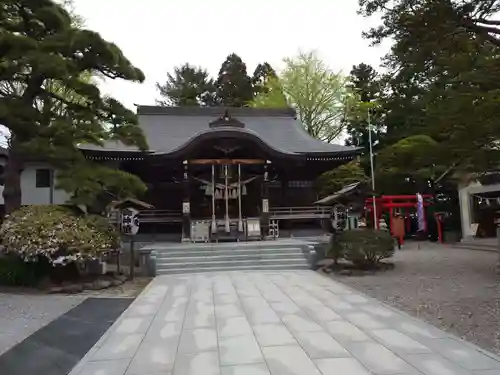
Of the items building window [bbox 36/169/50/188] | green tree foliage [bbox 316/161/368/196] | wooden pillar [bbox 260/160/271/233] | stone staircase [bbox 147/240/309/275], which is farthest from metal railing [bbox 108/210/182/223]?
green tree foliage [bbox 316/161/368/196]

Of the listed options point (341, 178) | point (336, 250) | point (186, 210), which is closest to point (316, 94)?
point (341, 178)

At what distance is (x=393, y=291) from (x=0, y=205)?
1724 centimetres

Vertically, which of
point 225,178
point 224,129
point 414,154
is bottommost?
point 414,154

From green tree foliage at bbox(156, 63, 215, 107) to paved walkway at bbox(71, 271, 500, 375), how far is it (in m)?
35.4

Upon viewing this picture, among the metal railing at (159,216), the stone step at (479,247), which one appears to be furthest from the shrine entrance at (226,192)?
the stone step at (479,247)

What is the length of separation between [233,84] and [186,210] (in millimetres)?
26672

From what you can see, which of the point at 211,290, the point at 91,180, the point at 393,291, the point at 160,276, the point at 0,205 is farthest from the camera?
the point at 0,205

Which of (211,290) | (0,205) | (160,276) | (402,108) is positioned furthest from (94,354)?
(0,205)

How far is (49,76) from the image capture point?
899 cm

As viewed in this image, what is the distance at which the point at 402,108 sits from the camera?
54.4ft

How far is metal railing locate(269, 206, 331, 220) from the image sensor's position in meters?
17.1

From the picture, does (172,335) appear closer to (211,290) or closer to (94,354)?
(94,354)

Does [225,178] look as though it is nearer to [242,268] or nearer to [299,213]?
[299,213]

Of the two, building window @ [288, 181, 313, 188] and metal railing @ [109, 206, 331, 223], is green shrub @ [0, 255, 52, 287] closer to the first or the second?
metal railing @ [109, 206, 331, 223]
